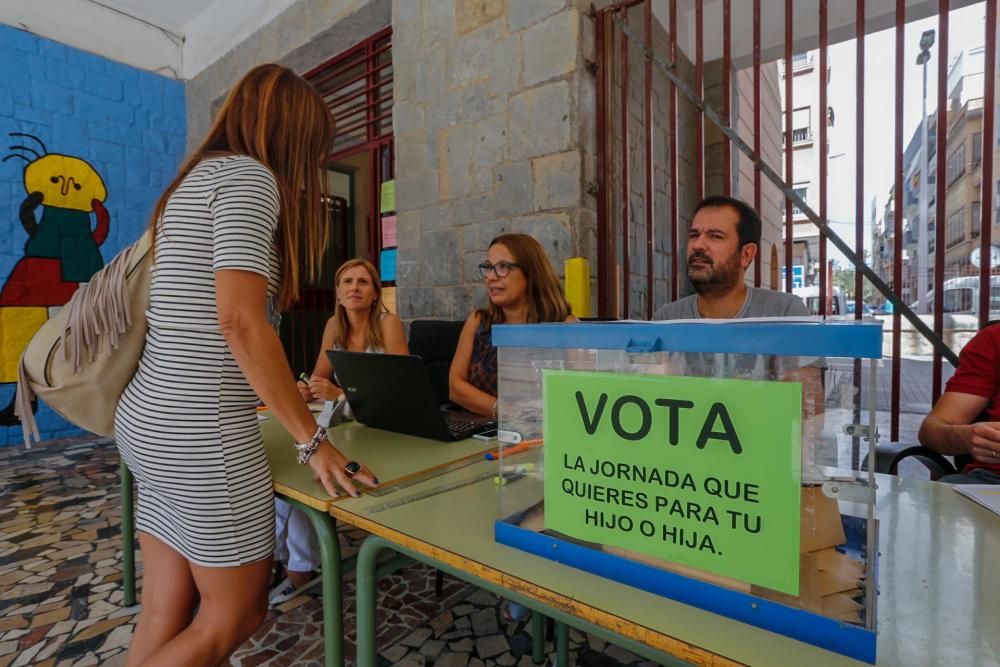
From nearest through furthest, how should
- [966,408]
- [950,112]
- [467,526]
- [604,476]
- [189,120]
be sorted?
[604,476] → [467,526] → [966,408] → [950,112] → [189,120]

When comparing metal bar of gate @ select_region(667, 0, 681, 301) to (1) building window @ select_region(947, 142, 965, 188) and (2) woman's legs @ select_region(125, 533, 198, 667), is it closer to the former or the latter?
(1) building window @ select_region(947, 142, 965, 188)

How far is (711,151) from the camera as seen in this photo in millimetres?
4141

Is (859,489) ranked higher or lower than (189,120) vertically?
lower

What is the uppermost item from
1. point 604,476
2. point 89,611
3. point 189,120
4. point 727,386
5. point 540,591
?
point 189,120

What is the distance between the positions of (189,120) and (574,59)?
435cm

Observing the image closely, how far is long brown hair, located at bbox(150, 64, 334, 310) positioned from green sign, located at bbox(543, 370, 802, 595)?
72 centimetres

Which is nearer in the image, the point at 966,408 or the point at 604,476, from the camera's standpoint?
the point at 604,476

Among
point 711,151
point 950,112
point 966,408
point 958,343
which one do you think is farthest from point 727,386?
point 711,151

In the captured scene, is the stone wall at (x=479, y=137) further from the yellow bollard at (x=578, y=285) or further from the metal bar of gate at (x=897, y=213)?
the metal bar of gate at (x=897, y=213)

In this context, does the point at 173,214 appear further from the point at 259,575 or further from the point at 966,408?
the point at 966,408

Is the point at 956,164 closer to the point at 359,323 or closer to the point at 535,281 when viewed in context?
the point at 535,281

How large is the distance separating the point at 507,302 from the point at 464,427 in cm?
86

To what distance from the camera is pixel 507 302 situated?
2258 mm

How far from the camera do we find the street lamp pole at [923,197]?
82.4 inches
